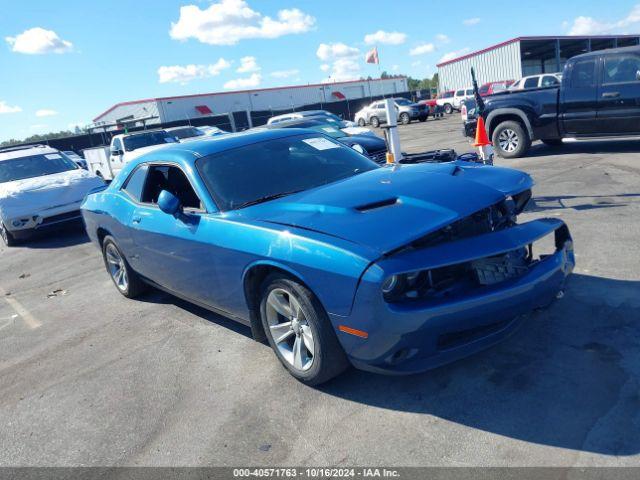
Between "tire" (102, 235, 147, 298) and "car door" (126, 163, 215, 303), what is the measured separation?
13.0 inches

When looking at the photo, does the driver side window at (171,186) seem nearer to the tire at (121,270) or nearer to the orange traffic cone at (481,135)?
the tire at (121,270)

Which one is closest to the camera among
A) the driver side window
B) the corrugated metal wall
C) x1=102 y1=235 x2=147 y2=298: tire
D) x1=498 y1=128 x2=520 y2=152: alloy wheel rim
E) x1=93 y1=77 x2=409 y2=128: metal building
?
the driver side window

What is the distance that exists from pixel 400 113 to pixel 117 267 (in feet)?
Answer: 95.0

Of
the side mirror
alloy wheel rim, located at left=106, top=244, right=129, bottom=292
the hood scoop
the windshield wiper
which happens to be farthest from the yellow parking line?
the hood scoop

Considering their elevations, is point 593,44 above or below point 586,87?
above

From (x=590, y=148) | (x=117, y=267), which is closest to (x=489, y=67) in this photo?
(x=590, y=148)

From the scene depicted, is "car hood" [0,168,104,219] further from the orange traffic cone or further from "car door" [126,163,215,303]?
the orange traffic cone

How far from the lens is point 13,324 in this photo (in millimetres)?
5594

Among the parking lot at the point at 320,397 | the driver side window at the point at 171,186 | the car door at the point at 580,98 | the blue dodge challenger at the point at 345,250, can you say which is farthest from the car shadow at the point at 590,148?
the driver side window at the point at 171,186

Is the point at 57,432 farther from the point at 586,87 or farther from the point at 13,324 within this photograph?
the point at 586,87

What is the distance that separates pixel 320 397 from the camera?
325cm

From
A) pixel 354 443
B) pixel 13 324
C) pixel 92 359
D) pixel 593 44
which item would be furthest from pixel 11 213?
pixel 593 44

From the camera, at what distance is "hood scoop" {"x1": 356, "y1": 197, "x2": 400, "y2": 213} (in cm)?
319

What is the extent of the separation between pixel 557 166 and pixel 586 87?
1.60 meters
